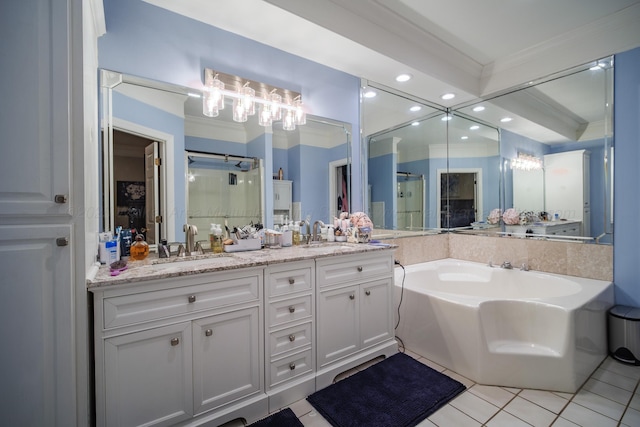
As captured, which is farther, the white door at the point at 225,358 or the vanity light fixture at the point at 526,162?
the vanity light fixture at the point at 526,162

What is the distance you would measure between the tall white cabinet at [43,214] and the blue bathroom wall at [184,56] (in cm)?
68

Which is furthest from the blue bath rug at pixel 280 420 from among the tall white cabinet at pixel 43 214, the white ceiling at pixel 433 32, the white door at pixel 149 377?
the white ceiling at pixel 433 32

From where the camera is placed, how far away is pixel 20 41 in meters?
0.99

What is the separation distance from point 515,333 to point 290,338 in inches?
64.2

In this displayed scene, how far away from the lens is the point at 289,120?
2.30 meters

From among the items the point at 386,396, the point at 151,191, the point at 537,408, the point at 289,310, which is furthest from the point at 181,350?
the point at 537,408

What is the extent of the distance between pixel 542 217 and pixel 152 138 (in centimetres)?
353

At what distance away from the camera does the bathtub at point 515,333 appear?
1813 mm

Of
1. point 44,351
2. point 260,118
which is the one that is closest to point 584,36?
point 260,118

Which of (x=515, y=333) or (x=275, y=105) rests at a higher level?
(x=275, y=105)

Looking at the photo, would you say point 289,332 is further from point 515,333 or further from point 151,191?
point 515,333

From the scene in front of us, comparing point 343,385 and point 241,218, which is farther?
point 241,218

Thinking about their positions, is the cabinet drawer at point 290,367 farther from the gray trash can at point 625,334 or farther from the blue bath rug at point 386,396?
the gray trash can at point 625,334

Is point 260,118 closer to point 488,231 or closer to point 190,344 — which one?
point 190,344
